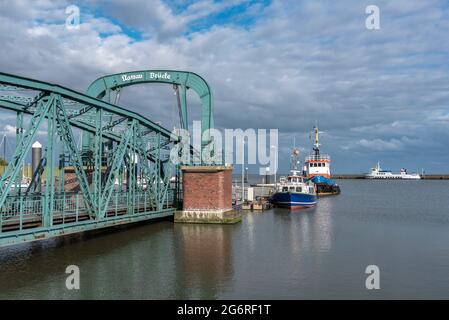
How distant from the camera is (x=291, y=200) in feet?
174

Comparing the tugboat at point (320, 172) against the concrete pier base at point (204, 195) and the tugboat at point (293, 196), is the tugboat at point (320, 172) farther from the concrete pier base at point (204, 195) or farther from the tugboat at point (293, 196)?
the concrete pier base at point (204, 195)

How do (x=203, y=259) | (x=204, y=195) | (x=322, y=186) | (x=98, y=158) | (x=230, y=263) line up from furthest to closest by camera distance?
(x=322, y=186) → (x=204, y=195) → (x=98, y=158) → (x=203, y=259) → (x=230, y=263)

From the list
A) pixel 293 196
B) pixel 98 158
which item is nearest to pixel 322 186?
pixel 293 196

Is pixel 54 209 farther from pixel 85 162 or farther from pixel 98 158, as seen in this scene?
pixel 85 162

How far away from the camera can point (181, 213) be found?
117ft

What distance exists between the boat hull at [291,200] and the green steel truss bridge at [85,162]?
17820 millimetres

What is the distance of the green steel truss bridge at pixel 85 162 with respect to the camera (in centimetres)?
1916

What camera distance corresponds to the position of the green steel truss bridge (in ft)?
62.8

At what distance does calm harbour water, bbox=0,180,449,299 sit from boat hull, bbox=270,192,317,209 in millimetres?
18539

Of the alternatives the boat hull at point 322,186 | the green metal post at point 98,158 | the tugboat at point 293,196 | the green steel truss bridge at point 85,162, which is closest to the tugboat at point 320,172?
the boat hull at point 322,186

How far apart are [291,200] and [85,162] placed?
26.6 m

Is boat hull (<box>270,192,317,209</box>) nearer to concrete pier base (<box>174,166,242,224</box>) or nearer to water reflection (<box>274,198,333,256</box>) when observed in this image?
water reflection (<box>274,198,333,256</box>)

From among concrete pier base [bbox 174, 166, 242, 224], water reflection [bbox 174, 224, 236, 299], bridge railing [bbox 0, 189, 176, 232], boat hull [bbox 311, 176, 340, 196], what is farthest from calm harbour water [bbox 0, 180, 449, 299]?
boat hull [bbox 311, 176, 340, 196]

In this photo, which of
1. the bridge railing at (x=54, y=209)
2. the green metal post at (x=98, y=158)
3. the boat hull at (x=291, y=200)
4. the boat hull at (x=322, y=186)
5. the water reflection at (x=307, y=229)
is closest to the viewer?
the bridge railing at (x=54, y=209)
